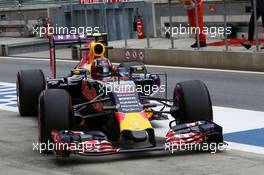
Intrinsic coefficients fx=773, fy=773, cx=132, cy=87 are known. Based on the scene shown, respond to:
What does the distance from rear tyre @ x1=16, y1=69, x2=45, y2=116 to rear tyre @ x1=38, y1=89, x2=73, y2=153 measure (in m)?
3.36

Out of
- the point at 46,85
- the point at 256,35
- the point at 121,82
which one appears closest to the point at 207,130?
the point at 121,82

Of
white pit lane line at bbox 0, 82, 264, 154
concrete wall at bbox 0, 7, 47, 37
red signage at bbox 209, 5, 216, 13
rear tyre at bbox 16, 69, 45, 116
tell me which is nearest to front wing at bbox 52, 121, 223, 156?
white pit lane line at bbox 0, 82, 264, 154

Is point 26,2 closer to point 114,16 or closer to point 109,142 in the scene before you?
point 114,16

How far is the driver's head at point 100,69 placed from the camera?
437 inches

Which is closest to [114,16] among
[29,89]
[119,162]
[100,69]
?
[29,89]

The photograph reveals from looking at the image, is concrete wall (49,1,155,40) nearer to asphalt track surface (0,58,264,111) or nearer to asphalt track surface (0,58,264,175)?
asphalt track surface (0,58,264,111)

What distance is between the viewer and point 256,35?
18953mm

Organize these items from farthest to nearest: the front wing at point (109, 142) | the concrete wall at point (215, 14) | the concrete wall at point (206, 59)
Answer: the concrete wall at point (215, 14) < the concrete wall at point (206, 59) < the front wing at point (109, 142)

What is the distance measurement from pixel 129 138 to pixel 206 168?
1070mm

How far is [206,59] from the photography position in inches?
834

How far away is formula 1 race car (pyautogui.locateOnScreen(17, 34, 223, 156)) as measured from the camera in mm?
8898

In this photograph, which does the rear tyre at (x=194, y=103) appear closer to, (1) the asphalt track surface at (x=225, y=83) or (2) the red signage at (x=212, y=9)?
(1) the asphalt track surface at (x=225, y=83)

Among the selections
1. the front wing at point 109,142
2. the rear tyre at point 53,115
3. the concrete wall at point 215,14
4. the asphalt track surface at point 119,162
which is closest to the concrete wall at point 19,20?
the concrete wall at point 215,14

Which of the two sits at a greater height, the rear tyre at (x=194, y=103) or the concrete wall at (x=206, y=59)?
the rear tyre at (x=194, y=103)
